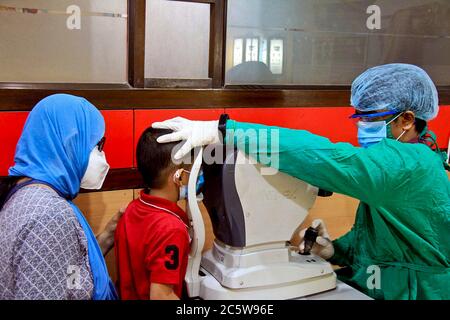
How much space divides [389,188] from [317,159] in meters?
0.22

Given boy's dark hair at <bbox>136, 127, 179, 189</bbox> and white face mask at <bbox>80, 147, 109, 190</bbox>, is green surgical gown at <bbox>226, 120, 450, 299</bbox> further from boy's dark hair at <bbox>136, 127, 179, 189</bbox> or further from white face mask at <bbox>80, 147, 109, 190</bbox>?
white face mask at <bbox>80, 147, 109, 190</bbox>

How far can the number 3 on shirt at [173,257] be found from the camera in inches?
53.9

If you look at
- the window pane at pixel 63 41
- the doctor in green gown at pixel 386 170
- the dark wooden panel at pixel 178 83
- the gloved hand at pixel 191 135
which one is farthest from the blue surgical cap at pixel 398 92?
the window pane at pixel 63 41

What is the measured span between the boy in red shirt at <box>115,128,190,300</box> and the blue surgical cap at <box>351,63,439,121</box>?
62 centimetres

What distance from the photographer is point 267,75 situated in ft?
7.52

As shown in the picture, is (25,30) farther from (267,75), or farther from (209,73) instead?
(267,75)

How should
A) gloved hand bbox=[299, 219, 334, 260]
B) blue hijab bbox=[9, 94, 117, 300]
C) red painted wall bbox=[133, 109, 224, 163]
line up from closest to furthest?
1. blue hijab bbox=[9, 94, 117, 300]
2. gloved hand bbox=[299, 219, 334, 260]
3. red painted wall bbox=[133, 109, 224, 163]

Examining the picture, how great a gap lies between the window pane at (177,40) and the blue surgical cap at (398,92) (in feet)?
2.61

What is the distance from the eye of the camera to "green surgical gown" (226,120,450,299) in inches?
53.6

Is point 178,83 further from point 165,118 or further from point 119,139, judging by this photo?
point 119,139

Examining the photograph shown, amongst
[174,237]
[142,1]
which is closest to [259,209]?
[174,237]

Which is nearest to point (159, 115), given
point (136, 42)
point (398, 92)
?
point (136, 42)

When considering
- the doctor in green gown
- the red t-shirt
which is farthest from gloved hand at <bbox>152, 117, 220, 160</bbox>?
the red t-shirt

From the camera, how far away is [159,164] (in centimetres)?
146
